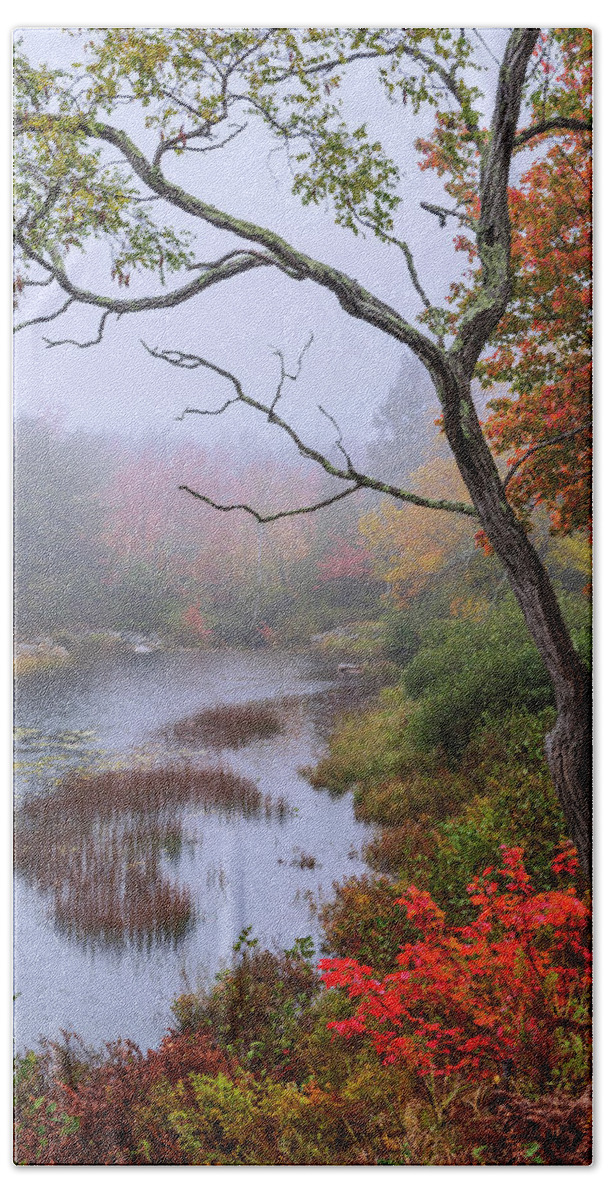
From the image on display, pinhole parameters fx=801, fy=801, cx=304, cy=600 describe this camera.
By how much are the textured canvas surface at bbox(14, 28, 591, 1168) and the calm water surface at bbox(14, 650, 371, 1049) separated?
0.01 metres

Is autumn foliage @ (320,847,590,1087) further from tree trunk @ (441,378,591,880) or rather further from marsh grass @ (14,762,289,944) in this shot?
marsh grass @ (14,762,289,944)

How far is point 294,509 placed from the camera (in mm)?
2717

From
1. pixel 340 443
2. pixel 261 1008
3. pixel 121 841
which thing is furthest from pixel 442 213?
pixel 261 1008

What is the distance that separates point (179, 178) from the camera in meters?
2.69

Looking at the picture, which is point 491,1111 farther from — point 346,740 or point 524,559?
point 524,559

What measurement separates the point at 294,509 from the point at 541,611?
894 mm

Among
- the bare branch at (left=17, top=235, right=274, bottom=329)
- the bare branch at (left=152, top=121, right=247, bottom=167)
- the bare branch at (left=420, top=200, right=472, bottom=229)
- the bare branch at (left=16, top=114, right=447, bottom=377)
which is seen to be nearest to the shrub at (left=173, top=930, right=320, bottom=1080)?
the bare branch at (left=16, top=114, right=447, bottom=377)

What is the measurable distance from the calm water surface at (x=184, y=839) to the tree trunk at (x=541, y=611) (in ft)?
2.34

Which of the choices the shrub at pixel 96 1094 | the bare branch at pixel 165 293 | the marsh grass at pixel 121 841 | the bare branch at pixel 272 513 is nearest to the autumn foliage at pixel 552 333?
the bare branch at pixel 272 513

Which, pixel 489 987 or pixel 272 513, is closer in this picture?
pixel 489 987

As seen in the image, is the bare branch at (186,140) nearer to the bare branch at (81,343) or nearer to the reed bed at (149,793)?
the bare branch at (81,343)

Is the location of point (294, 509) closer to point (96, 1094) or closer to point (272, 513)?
point (272, 513)

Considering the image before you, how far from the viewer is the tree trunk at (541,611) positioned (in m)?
2.66

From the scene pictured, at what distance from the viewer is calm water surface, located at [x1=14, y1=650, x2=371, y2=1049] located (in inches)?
99.7
